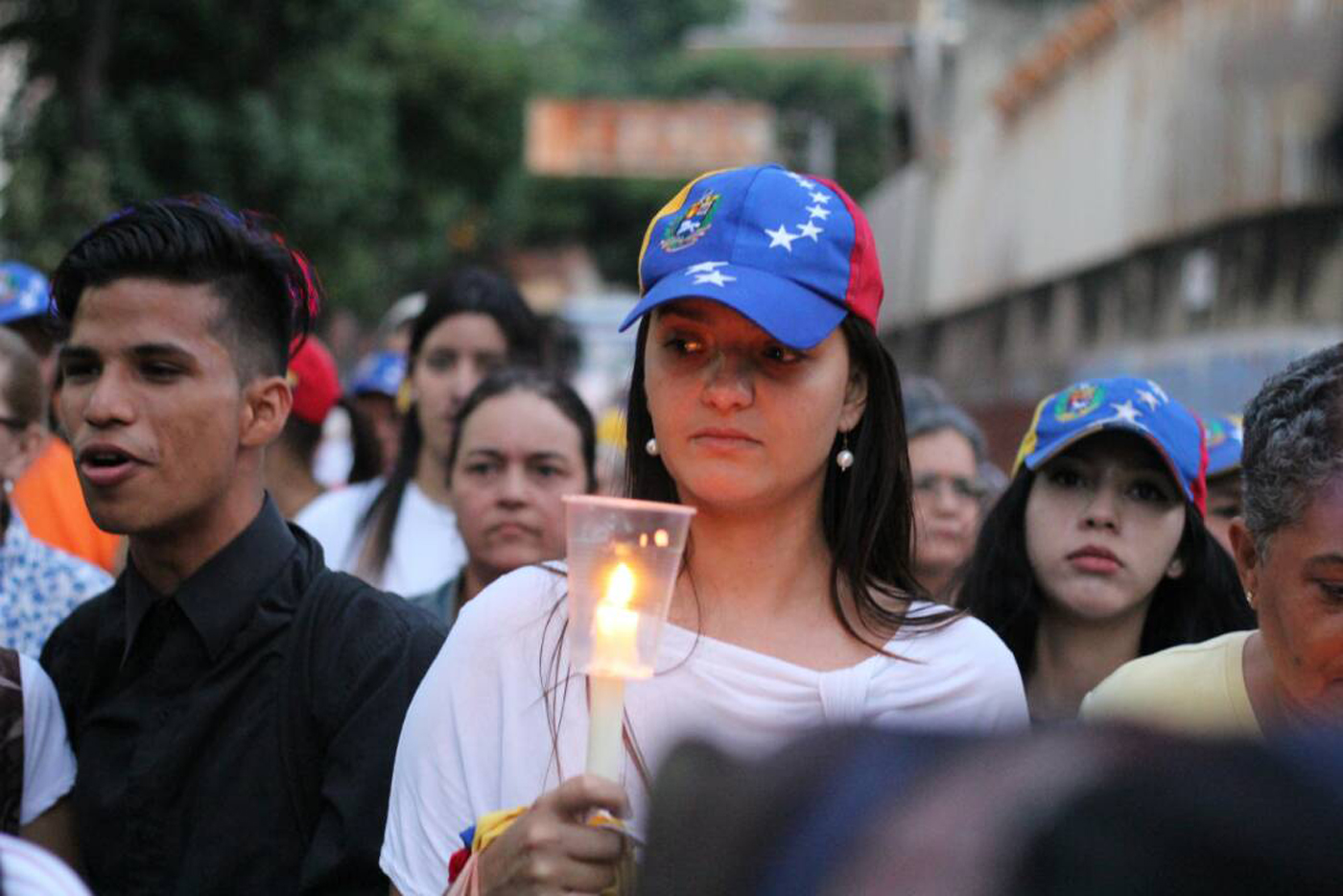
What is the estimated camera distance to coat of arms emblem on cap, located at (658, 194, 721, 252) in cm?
249

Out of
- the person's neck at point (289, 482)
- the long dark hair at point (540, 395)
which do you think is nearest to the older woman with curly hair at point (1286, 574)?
the long dark hair at point (540, 395)

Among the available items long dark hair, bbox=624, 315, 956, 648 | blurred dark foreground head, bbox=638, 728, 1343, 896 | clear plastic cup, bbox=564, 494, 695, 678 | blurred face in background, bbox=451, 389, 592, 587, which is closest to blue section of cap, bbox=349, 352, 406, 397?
blurred face in background, bbox=451, 389, 592, 587

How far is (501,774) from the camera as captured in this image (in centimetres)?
233

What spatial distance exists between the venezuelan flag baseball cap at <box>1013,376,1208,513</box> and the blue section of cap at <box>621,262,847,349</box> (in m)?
1.56

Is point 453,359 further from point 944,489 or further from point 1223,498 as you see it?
point 1223,498

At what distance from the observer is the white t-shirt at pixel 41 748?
9.15 feet

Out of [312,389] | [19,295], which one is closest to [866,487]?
[312,389]

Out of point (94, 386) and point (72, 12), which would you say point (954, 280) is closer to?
point (72, 12)

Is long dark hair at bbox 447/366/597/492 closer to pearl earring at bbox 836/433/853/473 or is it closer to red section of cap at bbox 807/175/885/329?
pearl earring at bbox 836/433/853/473

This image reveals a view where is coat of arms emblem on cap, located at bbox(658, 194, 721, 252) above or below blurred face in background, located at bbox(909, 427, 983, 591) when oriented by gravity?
above

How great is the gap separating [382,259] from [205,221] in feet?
91.8

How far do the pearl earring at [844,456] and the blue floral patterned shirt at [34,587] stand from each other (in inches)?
82.1

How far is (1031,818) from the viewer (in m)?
0.80

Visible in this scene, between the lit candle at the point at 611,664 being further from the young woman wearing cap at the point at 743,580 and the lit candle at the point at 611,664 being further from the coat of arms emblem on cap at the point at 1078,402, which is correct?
the coat of arms emblem on cap at the point at 1078,402
